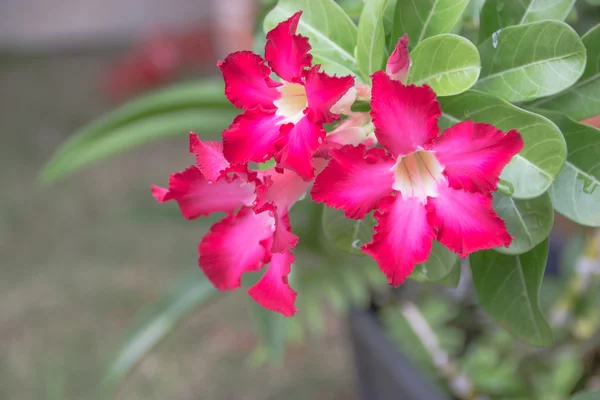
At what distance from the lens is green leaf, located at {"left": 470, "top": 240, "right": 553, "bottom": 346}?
342 millimetres

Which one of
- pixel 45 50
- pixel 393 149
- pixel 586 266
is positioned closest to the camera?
pixel 393 149

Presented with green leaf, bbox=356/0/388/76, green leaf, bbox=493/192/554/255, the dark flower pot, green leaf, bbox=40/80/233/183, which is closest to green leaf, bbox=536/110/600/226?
green leaf, bbox=493/192/554/255

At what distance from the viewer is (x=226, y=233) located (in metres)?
0.33

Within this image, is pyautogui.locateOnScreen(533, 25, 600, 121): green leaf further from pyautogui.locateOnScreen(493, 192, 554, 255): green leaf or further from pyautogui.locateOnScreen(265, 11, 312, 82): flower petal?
pyautogui.locateOnScreen(265, 11, 312, 82): flower petal

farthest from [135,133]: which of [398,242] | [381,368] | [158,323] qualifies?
[398,242]

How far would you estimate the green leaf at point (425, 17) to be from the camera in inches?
12.1

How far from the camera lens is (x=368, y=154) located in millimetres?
276

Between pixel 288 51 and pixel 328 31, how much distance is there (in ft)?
0.25

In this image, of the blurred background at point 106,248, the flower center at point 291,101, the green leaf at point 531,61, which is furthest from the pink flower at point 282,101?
the blurred background at point 106,248

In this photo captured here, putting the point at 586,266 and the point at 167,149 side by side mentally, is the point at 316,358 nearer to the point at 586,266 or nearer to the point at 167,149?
the point at 586,266

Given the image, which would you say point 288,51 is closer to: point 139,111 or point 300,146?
point 300,146

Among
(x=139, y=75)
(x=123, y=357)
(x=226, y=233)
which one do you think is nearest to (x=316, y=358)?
(x=123, y=357)

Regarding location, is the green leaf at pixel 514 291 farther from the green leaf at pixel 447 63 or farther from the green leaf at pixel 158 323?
the green leaf at pixel 158 323

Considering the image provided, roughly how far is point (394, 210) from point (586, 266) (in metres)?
0.46
